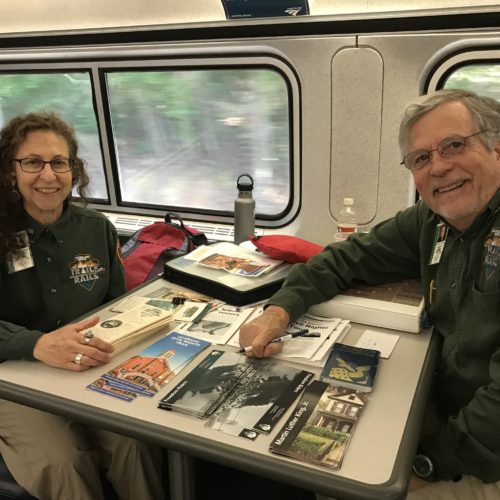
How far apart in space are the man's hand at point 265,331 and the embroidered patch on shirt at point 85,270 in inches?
29.7

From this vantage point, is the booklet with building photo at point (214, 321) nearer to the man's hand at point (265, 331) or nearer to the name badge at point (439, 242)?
the man's hand at point (265, 331)

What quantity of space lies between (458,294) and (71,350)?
1.16m

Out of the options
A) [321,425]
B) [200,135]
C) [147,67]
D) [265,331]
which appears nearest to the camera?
[321,425]

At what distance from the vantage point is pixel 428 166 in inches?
65.8

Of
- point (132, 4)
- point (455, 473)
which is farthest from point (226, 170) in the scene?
point (455, 473)

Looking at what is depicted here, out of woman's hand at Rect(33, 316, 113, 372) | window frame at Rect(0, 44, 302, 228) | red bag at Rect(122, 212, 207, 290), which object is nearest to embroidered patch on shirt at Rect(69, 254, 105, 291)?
woman's hand at Rect(33, 316, 113, 372)

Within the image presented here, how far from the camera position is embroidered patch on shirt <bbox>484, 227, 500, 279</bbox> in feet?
5.02

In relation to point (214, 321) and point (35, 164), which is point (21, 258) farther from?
point (214, 321)

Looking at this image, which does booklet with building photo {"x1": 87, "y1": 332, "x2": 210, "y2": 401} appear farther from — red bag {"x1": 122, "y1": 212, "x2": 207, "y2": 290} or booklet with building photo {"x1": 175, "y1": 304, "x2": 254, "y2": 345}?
red bag {"x1": 122, "y1": 212, "x2": 207, "y2": 290}

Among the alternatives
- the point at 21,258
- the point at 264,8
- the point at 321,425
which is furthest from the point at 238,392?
the point at 264,8

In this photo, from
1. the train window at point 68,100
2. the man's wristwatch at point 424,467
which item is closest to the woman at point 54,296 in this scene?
the man's wristwatch at point 424,467

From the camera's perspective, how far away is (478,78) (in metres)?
2.56

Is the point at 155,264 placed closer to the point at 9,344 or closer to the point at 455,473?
the point at 9,344

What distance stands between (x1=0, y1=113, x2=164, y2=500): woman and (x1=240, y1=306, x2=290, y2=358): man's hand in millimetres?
420
